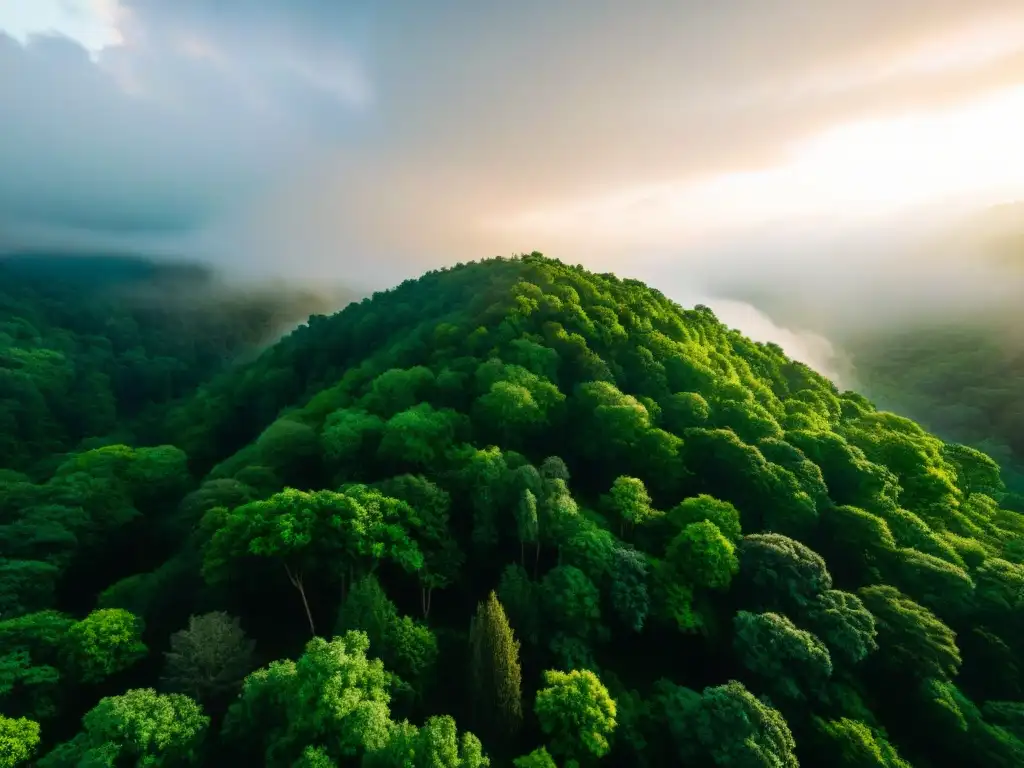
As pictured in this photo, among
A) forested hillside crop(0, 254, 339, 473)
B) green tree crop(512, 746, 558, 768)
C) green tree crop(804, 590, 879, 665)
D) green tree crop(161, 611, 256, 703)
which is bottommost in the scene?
forested hillside crop(0, 254, 339, 473)

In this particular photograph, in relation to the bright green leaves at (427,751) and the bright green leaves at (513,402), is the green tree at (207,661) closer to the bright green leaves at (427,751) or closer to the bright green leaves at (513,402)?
the bright green leaves at (427,751)

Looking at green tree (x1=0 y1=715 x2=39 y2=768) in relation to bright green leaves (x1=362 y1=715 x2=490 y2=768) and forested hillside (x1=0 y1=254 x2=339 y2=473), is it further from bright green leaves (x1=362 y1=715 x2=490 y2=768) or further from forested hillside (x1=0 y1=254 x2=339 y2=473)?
forested hillside (x1=0 y1=254 x2=339 y2=473)

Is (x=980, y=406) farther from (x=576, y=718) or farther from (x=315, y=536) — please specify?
(x=315, y=536)

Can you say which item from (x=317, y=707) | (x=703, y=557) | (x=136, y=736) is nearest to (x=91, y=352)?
(x=136, y=736)

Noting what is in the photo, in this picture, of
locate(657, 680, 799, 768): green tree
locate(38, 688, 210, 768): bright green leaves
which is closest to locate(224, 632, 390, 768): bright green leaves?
locate(38, 688, 210, 768): bright green leaves

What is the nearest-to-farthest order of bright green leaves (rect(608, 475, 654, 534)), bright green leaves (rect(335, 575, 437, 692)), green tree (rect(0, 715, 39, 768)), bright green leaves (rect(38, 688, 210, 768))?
bright green leaves (rect(38, 688, 210, 768)), green tree (rect(0, 715, 39, 768)), bright green leaves (rect(335, 575, 437, 692)), bright green leaves (rect(608, 475, 654, 534))

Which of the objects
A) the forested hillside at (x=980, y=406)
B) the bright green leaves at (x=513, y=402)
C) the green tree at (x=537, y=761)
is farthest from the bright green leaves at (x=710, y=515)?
the forested hillside at (x=980, y=406)
